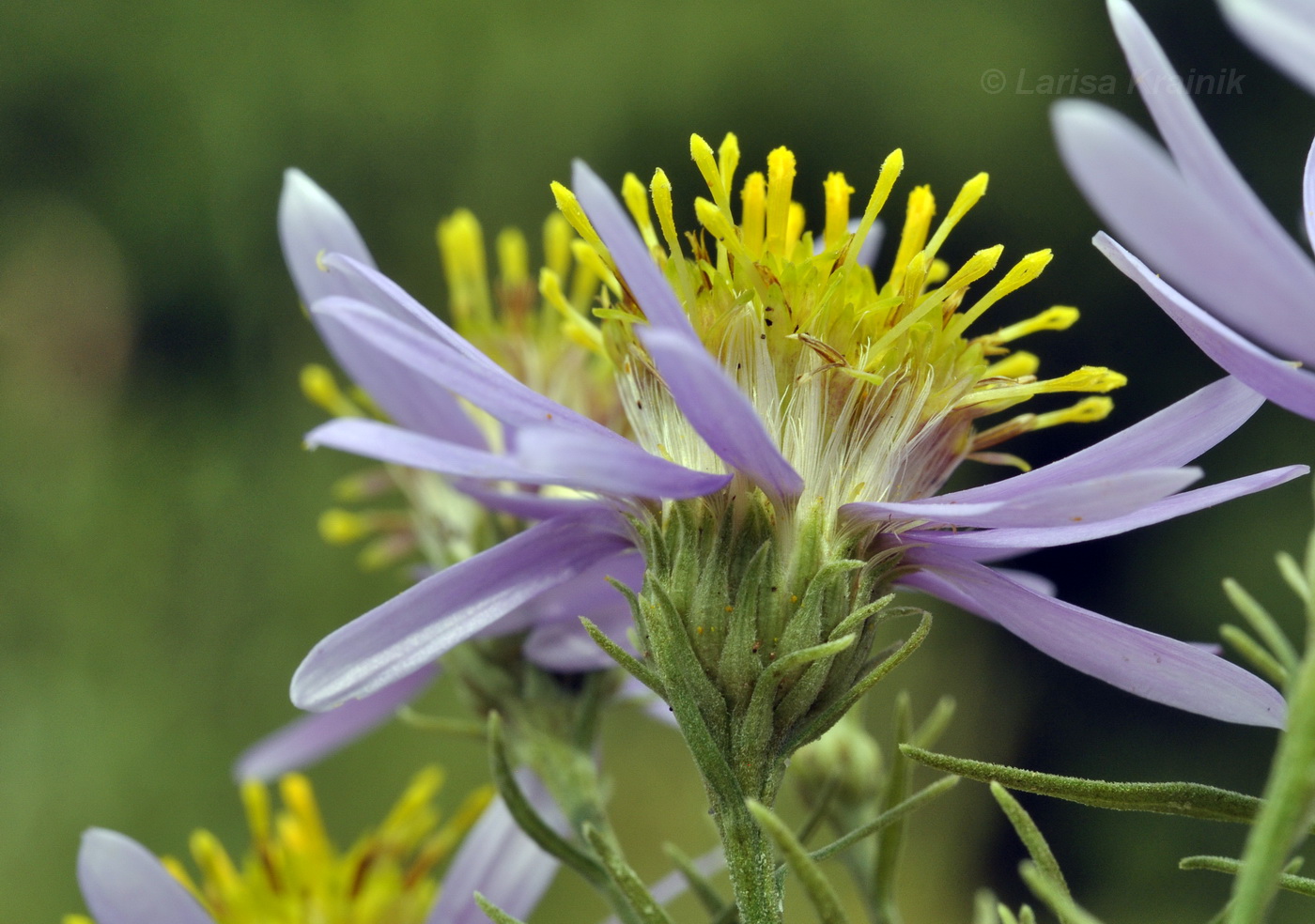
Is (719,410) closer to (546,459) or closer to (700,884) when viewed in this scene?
(546,459)

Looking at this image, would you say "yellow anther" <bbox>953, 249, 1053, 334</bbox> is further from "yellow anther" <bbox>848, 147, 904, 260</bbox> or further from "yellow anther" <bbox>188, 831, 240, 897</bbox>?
"yellow anther" <bbox>188, 831, 240, 897</bbox>

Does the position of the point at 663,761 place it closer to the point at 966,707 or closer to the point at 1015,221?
the point at 966,707

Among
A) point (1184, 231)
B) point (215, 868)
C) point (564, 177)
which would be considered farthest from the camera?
point (564, 177)

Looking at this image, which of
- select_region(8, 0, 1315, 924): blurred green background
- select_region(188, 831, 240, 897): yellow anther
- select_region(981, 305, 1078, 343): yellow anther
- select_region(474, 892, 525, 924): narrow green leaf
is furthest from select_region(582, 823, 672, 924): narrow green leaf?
select_region(8, 0, 1315, 924): blurred green background

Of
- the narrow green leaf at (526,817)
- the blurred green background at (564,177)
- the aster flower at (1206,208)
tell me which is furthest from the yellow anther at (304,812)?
the blurred green background at (564,177)

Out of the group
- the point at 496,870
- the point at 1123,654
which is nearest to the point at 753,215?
the point at 1123,654
